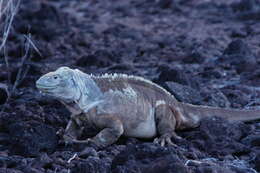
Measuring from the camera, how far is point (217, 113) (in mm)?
7000

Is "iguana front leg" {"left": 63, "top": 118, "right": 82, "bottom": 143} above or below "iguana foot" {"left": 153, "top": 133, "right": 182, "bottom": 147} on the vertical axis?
above

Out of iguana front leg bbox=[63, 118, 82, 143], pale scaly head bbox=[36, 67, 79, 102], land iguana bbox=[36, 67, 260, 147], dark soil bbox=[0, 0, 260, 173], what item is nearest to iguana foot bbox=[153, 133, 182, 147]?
land iguana bbox=[36, 67, 260, 147]

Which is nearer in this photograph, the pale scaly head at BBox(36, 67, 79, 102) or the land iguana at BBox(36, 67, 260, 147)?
the pale scaly head at BBox(36, 67, 79, 102)

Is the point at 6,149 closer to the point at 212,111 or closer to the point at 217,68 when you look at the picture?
the point at 212,111

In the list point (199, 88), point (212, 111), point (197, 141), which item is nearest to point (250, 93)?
point (199, 88)

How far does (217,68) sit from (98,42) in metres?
3.65

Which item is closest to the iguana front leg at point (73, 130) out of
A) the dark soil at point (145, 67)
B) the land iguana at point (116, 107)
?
the land iguana at point (116, 107)

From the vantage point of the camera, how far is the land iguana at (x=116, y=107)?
6.23 metres

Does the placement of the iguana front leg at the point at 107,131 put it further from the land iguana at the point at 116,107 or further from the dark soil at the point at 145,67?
the dark soil at the point at 145,67

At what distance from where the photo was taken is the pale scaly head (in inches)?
241

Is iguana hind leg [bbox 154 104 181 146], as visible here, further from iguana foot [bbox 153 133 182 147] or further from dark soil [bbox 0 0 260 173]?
dark soil [bbox 0 0 260 173]

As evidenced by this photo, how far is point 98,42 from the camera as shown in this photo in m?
12.8

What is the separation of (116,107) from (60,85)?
1.97 feet

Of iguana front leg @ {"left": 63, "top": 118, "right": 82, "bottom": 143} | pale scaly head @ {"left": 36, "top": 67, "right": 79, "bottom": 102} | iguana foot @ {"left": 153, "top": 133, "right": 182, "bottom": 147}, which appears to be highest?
pale scaly head @ {"left": 36, "top": 67, "right": 79, "bottom": 102}
